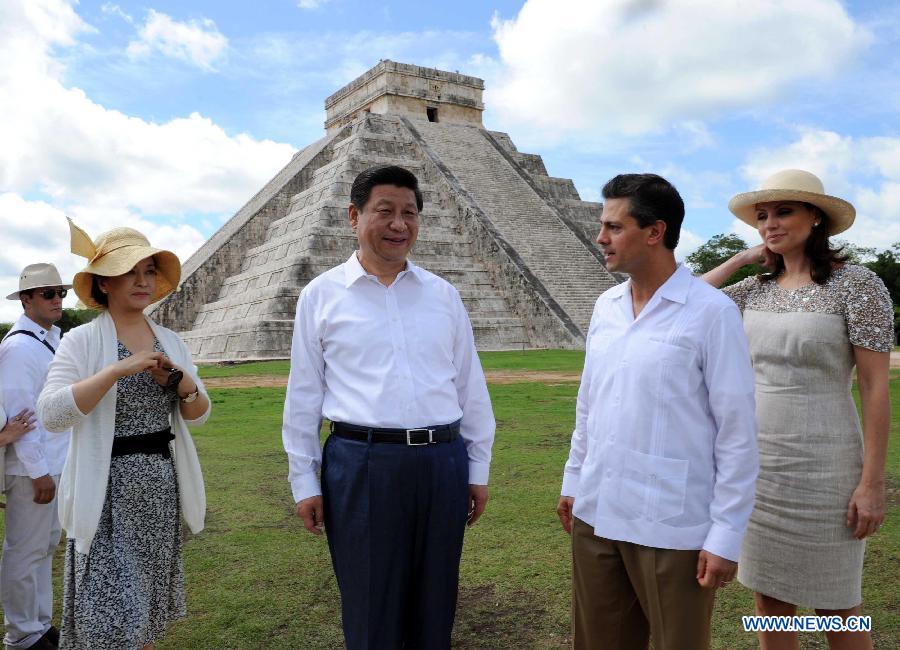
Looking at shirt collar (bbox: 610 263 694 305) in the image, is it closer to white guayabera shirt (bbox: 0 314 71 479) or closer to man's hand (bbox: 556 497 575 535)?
man's hand (bbox: 556 497 575 535)

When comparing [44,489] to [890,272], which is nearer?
[44,489]

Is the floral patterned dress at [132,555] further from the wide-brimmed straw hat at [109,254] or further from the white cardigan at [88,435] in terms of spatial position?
the wide-brimmed straw hat at [109,254]

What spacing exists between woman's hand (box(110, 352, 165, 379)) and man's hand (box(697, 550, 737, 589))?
6.58ft

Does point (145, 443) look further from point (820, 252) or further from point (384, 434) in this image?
point (820, 252)

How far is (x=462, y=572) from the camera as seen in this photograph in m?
4.44

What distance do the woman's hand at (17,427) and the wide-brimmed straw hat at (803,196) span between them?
3301mm

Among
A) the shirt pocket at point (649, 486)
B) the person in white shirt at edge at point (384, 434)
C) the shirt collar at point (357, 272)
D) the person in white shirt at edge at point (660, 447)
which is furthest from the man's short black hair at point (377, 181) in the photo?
the shirt pocket at point (649, 486)

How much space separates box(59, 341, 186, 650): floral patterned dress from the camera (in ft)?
9.22

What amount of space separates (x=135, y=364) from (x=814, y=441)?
247cm

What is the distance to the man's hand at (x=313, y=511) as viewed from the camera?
106 inches

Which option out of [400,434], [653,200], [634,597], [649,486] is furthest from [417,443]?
[653,200]

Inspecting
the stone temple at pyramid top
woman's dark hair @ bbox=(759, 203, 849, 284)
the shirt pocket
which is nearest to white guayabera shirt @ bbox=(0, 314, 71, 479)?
the shirt pocket

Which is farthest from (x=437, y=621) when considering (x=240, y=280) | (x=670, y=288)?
(x=240, y=280)

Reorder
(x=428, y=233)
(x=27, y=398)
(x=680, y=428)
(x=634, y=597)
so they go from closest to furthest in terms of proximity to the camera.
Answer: (x=680, y=428) < (x=634, y=597) < (x=27, y=398) < (x=428, y=233)
